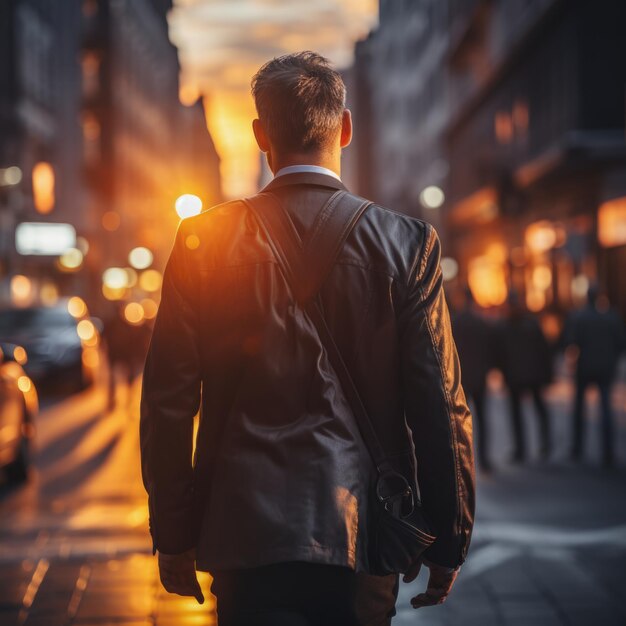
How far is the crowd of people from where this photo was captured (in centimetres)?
1012

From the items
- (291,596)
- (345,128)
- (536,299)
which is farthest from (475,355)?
(536,299)

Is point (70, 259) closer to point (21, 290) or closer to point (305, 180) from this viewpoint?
point (21, 290)

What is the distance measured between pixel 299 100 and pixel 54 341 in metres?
17.4

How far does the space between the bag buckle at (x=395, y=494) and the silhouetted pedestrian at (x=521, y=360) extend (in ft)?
27.3

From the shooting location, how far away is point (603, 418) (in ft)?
33.5

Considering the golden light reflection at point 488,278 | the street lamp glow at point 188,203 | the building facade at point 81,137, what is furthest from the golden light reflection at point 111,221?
the street lamp glow at point 188,203

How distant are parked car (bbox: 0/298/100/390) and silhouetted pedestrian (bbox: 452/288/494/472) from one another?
10351 mm

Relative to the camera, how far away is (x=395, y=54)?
8075cm

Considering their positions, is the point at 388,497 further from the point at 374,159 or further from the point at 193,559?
the point at 374,159

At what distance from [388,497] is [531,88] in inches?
1270

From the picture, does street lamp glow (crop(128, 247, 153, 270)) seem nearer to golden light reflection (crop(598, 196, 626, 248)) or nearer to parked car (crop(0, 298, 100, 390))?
parked car (crop(0, 298, 100, 390))

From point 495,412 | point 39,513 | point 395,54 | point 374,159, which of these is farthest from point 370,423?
point 374,159

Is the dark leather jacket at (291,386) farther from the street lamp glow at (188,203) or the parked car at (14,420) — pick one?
A: the street lamp glow at (188,203)

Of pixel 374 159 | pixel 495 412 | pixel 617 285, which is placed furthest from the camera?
pixel 374 159
